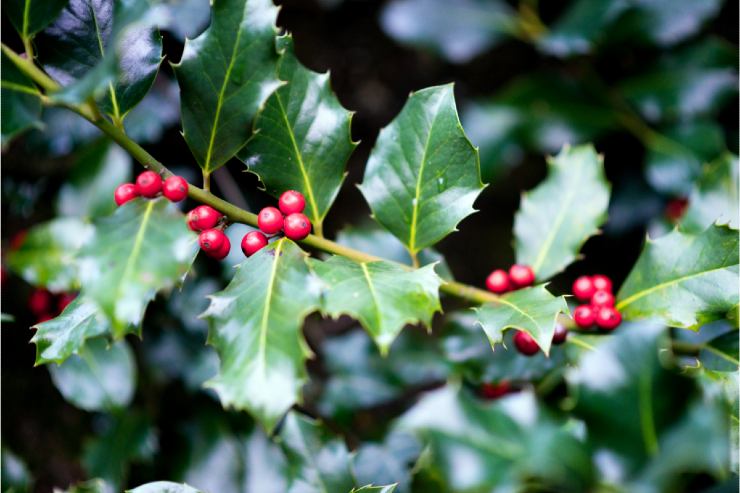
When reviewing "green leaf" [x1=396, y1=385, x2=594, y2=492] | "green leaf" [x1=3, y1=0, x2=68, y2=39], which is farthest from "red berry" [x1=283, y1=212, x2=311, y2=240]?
"green leaf" [x1=3, y1=0, x2=68, y2=39]

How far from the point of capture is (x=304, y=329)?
2086mm

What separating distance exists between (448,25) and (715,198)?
977 millimetres

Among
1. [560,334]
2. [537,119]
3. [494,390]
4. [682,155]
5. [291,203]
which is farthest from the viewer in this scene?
[537,119]

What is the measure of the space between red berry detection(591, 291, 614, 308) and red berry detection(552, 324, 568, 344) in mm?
80

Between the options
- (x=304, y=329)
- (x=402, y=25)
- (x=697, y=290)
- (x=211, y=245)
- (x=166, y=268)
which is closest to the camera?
(x=166, y=268)

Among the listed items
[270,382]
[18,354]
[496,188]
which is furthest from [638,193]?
[18,354]

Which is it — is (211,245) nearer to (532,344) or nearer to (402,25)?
(532,344)

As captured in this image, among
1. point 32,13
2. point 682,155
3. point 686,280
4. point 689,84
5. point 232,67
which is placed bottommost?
point 682,155

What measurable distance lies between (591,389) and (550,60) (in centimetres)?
174

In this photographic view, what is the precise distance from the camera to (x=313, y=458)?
3.87 ft

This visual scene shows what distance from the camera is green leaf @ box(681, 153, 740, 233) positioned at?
1.28 m

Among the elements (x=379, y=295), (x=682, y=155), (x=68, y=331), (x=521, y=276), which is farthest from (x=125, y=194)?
(x=682, y=155)

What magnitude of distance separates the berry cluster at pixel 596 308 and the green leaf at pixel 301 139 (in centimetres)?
47

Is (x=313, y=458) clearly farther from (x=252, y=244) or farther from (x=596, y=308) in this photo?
(x=596, y=308)
